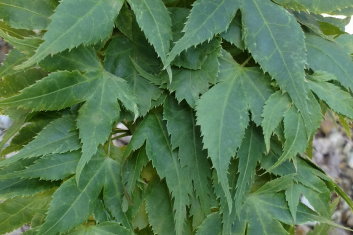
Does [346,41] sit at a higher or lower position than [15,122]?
higher

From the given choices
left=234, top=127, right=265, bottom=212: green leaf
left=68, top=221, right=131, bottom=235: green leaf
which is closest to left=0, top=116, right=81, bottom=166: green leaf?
left=68, top=221, right=131, bottom=235: green leaf

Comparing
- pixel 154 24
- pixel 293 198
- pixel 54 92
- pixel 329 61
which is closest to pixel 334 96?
pixel 329 61

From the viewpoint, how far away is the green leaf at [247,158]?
2.09 ft

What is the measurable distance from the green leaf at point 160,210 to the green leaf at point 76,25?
0.72 ft

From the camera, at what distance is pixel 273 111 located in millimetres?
617

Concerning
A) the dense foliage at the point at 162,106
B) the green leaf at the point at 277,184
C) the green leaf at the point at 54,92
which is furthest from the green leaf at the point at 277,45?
the green leaf at the point at 54,92

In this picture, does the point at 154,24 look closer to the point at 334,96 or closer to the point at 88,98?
the point at 88,98

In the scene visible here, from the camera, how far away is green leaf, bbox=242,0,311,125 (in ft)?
1.98

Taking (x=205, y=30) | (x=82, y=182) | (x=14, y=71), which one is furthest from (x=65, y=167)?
(x=205, y=30)

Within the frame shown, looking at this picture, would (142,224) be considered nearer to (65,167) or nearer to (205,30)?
(65,167)

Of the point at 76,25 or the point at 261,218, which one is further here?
the point at 261,218

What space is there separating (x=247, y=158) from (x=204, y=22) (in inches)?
7.1

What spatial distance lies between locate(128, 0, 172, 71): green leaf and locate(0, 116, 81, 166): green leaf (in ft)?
0.48

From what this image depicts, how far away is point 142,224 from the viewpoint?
2.31 ft
